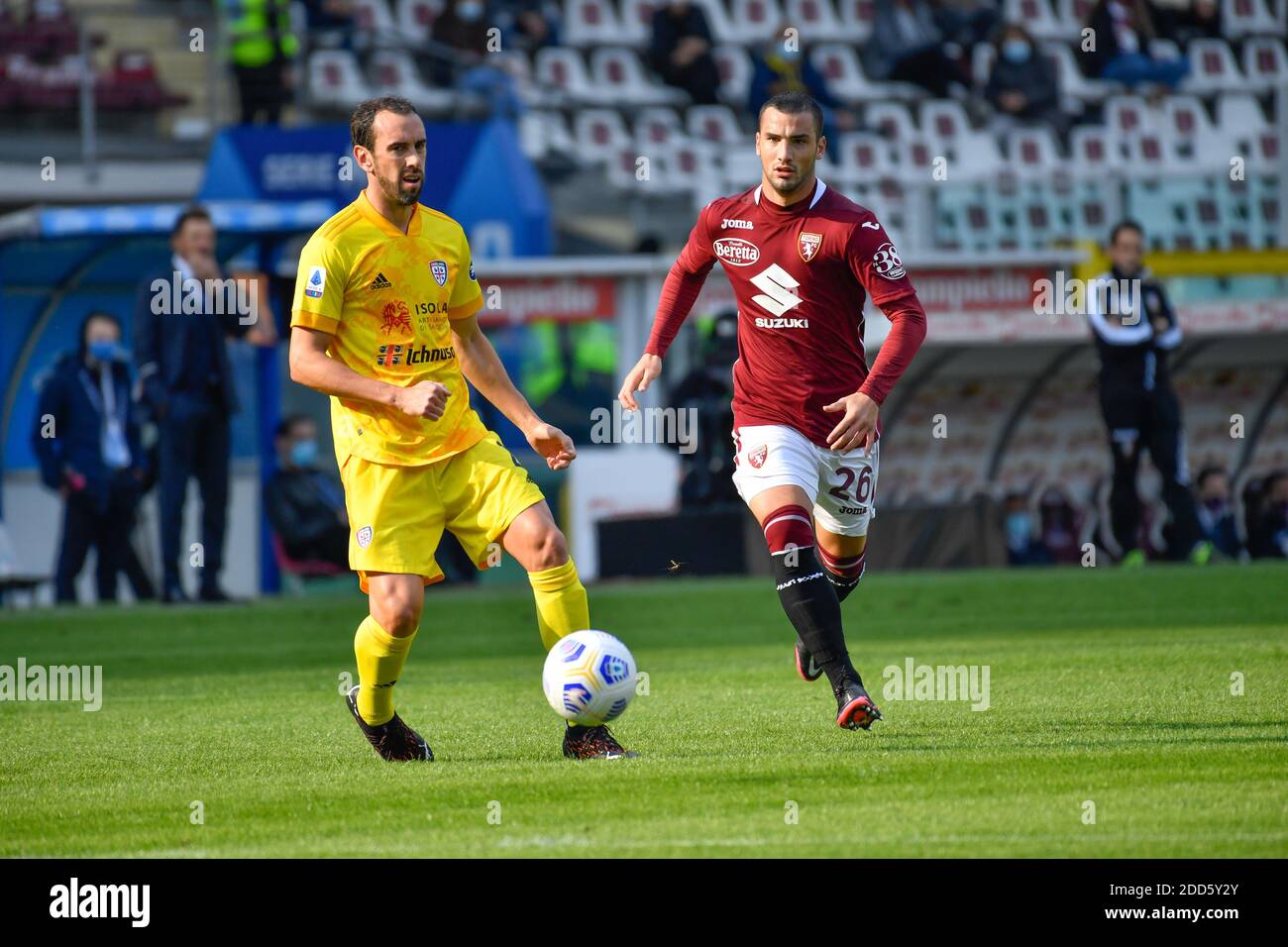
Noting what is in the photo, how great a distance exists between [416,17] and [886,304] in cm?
1918

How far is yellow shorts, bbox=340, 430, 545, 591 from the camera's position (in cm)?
694

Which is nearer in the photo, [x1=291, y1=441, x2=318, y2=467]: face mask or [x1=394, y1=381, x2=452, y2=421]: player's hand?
[x1=394, y1=381, x2=452, y2=421]: player's hand

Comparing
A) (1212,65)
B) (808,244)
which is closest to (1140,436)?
(808,244)

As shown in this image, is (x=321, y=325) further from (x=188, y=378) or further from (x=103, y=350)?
(x=103, y=350)

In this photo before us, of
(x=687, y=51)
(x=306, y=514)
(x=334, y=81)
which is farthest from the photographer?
(x=687, y=51)

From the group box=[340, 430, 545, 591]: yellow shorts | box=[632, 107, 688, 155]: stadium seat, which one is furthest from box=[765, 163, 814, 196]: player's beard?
box=[632, 107, 688, 155]: stadium seat

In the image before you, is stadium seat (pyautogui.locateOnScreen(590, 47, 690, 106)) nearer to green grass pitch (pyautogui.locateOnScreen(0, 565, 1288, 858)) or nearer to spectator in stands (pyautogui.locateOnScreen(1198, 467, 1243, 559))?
spectator in stands (pyautogui.locateOnScreen(1198, 467, 1243, 559))

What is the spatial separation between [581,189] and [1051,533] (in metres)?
8.23

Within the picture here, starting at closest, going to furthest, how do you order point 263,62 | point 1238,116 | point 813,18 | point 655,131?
point 263,62 → point 655,131 → point 1238,116 → point 813,18

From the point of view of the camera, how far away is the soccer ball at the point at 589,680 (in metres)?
6.86

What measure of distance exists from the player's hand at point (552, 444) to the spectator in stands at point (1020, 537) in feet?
36.0

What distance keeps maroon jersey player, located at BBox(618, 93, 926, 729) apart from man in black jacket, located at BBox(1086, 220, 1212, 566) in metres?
7.83

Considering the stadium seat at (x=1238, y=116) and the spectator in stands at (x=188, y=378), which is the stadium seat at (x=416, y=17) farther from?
the spectator in stands at (x=188, y=378)

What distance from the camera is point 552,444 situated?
697 cm
